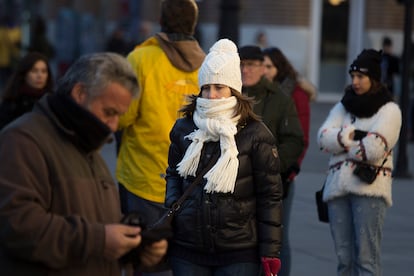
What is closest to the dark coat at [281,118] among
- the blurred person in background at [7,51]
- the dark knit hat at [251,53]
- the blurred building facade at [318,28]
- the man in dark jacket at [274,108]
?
the man in dark jacket at [274,108]

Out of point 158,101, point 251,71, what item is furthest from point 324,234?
point 158,101

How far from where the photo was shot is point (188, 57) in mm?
6973

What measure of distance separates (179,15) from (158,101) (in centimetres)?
54

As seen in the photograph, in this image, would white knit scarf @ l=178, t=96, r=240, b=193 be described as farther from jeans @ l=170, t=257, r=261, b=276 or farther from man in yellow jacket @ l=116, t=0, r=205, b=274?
man in yellow jacket @ l=116, t=0, r=205, b=274

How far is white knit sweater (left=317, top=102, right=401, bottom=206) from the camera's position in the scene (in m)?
7.50

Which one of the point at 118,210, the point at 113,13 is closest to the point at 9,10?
the point at 113,13

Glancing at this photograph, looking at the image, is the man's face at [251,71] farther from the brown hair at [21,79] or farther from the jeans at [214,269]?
the jeans at [214,269]

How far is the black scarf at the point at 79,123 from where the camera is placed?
3.88 metres

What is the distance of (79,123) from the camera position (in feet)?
12.7

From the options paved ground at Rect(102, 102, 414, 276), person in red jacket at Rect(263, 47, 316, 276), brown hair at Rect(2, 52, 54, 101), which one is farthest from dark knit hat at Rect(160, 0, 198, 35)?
paved ground at Rect(102, 102, 414, 276)

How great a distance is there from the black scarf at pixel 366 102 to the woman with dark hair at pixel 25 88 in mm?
2310

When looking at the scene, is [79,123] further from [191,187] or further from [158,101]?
[158,101]

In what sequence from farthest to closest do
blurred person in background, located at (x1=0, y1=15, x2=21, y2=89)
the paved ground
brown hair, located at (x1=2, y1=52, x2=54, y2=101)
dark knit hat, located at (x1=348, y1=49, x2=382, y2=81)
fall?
blurred person in background, located at (x1=0, y1=15, x2=21, y2=89)
the paved ground
brown hair, located at (x1=2, y1=52, x2=54, y2=101)
dark knit hat, located at (x1=348, y1=49, x2=382, y2=81)

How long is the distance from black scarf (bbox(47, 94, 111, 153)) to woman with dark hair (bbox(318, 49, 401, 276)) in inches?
150
